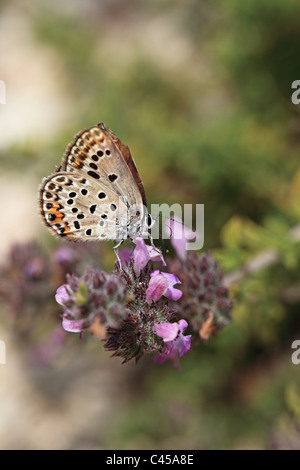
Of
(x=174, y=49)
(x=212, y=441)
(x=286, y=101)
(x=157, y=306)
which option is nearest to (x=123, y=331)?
(x=157, y=306)

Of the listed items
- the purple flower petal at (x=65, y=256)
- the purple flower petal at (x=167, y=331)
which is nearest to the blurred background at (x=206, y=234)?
the purple flower petal at (x=65, y=256)

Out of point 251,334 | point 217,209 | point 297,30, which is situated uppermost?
point 297,30

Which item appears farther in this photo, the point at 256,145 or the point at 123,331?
the point at 256,145

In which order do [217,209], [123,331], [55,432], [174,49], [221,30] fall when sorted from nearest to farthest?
1. [123,331]
2. [217,209]
3. [55,432]
4. [221,30]
5. [174,49]

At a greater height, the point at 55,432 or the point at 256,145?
the point at 256,145

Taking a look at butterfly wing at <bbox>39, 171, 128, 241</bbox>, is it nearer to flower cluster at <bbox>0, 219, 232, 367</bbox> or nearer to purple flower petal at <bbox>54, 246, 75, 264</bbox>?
flower cluster at <bbox>0, 219, 232, 367</bbox>

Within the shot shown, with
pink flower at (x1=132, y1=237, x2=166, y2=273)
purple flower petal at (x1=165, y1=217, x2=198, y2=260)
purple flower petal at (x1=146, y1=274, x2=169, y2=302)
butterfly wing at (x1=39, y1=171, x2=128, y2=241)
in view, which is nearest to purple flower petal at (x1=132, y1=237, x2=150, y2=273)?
pink flower at (x1=132, y1=237, x2=166, y2=273)

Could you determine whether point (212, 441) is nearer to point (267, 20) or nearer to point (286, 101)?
point (286, 101)
